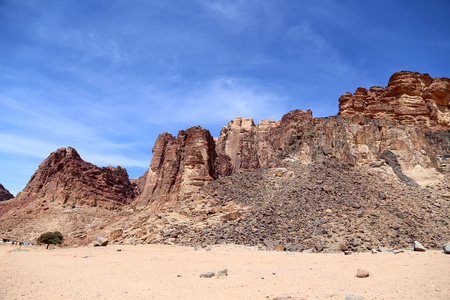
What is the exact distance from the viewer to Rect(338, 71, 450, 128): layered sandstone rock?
49625mm

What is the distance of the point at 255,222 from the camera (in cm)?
2073

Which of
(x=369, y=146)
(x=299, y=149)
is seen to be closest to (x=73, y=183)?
(x=299, y=149)

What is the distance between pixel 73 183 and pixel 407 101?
7111 centimetres

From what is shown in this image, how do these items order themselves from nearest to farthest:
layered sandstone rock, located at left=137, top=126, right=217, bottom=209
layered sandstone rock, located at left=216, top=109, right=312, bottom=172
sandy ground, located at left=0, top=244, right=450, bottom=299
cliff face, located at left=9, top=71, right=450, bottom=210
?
sandy ground, located at left=0, top=244, right=450, bottom=299 → cliff face, located at left=9, top=71, right=450, bottom=210 → layered sandstone rock, located at left=137, top=126, right=217, bottom=209 → layered sandstone rock, located at left=216, top=109, right=312, bottom=172

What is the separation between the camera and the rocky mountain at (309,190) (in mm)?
19578

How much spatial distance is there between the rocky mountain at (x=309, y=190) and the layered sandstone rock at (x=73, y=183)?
1.36 feet

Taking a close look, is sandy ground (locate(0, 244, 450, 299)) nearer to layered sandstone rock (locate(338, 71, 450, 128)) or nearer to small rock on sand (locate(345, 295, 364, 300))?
small rock on sand (locate(345, 295, 364, 300))

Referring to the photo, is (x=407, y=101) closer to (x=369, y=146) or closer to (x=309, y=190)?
(x=369, y=146)

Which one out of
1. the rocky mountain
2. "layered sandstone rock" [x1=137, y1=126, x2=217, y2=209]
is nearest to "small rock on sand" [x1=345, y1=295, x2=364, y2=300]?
the rocky mountain

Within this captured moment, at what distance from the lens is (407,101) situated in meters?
50.9

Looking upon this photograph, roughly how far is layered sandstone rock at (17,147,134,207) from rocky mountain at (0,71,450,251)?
1.36ft

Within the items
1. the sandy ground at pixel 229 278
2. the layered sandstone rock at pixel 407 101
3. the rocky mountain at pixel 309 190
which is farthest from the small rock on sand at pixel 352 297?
the layered sandstone rock at pixel 407 101

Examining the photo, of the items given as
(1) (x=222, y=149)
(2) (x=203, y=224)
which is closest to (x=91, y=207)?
(1) (x=222, y=149)

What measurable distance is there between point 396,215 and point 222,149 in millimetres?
73530
